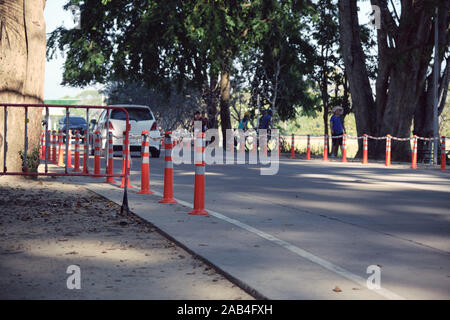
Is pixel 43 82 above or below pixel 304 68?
below

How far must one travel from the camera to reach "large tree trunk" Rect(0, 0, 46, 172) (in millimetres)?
15141

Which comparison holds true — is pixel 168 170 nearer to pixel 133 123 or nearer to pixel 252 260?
pixel 252 260

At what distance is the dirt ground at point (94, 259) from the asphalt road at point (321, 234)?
0.28m

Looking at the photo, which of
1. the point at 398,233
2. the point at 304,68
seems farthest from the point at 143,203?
the point at 304,68

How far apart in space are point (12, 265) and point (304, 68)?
40.3 m

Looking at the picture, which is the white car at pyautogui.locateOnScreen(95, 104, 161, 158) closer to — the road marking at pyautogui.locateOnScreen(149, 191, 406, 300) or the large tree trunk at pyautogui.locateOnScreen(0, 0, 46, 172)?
the large tree trunk at pyautogui.locateOnScreen(0, 0, 46, 172)

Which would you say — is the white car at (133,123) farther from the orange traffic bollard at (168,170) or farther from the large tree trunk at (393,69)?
the orange traffic bollard at (168,170)

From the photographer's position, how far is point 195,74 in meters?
42.5

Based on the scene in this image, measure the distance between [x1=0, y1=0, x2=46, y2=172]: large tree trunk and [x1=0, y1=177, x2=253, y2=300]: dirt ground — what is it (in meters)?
3.78

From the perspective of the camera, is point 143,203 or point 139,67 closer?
point 143,203

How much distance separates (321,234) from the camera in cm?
891

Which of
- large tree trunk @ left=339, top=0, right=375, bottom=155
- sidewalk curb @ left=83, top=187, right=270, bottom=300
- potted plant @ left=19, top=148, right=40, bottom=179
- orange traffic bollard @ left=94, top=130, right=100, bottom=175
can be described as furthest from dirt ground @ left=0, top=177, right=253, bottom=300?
large tree trunk @ left=339, top=0, right=375, bottom=155
